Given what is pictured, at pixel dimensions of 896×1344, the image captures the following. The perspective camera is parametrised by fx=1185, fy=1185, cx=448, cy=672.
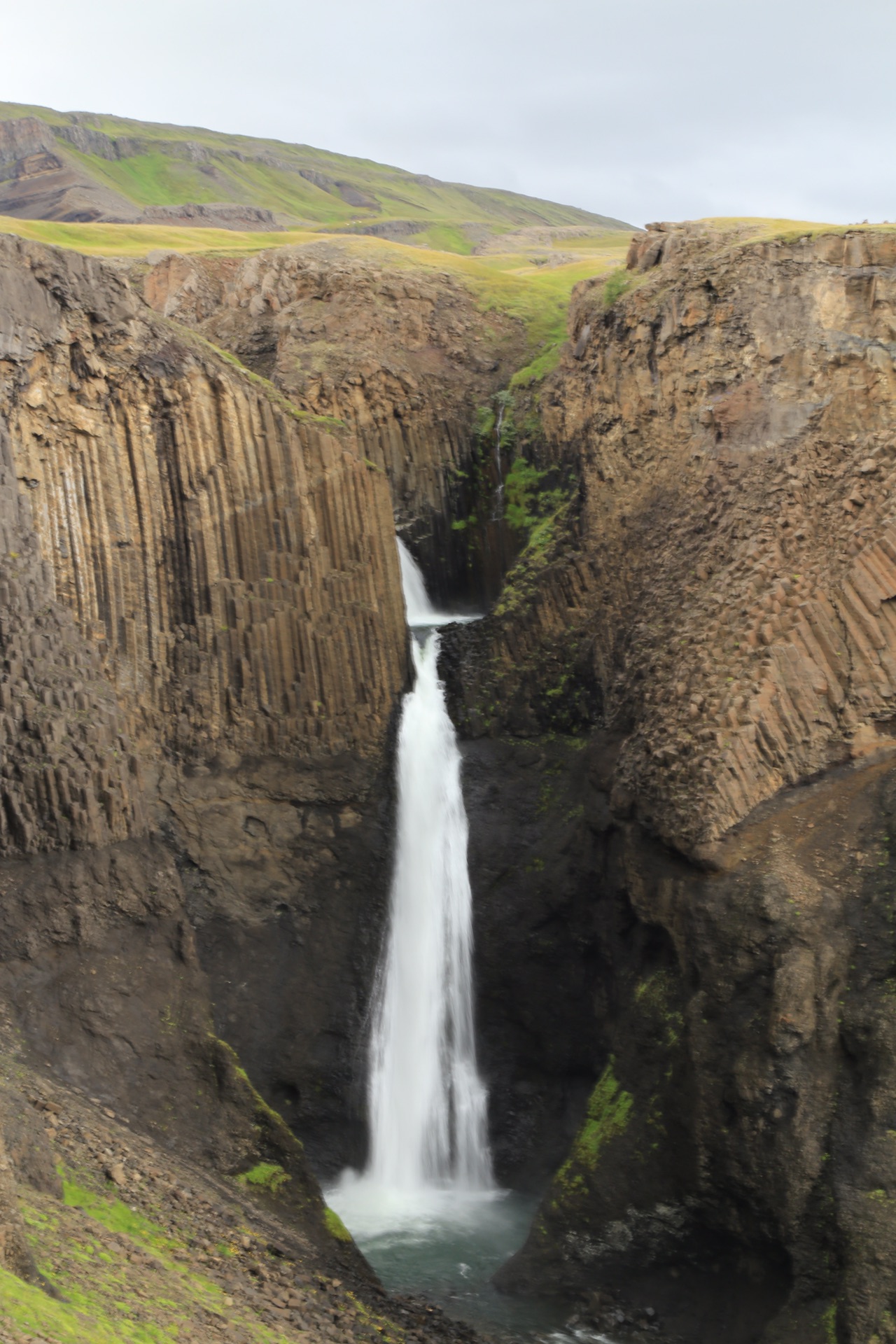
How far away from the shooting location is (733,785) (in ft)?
62.3

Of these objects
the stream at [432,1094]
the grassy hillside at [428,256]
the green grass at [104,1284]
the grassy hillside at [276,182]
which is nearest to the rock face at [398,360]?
the grassy hillside at [428,256]

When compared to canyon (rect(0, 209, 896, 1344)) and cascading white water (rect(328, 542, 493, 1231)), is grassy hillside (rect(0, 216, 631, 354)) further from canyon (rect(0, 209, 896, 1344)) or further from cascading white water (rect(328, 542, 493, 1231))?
cascading white water (rect(328, 542, 493, 1231))

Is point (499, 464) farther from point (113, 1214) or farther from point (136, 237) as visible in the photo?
point (136, 237)

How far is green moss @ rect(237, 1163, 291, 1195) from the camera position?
17500 mm

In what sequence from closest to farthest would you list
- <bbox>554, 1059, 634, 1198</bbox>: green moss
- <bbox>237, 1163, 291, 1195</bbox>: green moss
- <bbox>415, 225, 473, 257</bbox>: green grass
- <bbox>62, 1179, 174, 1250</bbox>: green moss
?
<bbox>62, 1179, 174, 1250</bbox>: green moss < <bbox>237, 1163, 291, 1195</bbox>: green moss < <bbox>554, 1059, 634, 1198</bbox>: green moss < <bbox>415, 225, 473, 257</bbox>: green grass

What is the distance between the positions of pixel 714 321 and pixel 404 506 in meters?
9.48

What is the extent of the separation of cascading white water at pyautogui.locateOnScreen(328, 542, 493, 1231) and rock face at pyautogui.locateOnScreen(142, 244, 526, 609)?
5937 millimetres

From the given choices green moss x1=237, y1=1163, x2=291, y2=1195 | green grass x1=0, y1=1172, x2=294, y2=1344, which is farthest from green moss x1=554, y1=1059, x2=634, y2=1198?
green grass x1=0, y1=1172, x2=294, y2=1344

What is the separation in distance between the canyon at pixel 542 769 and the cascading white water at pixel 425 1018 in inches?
14.3

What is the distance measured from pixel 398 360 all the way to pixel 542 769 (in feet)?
39.9

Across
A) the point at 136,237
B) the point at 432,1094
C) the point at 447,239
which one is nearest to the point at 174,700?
the point at 432,1094

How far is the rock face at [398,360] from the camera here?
29.8 meters

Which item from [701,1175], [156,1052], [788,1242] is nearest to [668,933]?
[701,1175]

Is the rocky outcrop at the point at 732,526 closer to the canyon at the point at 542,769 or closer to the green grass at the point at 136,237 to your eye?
the canyon at the point at 542,769
